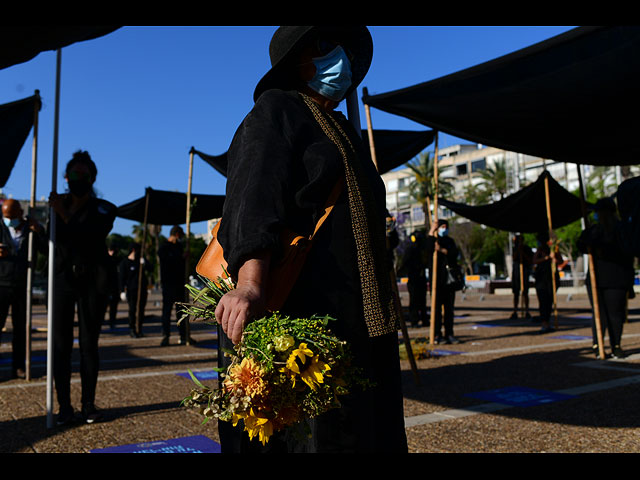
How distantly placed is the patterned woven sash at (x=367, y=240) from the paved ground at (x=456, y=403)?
2.07m

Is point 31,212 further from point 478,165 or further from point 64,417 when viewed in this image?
point 478,165

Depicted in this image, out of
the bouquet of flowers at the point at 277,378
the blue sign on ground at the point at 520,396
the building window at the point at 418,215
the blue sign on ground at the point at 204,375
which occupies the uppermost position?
the building window at the point at 418,215

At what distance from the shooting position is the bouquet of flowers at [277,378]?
1363 mm

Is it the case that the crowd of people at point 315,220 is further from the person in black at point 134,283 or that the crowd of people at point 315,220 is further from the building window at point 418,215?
the building window at point 418,215

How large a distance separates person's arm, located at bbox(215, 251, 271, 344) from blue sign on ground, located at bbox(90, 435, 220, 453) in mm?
2382

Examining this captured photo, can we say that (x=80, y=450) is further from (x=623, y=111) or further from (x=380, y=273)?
(x=623, y=111)

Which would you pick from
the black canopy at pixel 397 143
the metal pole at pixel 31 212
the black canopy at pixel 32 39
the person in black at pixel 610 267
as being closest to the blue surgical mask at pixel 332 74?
the black canopy at pixel 32 39

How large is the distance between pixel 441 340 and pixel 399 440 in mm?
8181

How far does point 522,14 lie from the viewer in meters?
1.92

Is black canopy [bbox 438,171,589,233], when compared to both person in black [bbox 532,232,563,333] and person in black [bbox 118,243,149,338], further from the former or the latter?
person in black [bbox 118,243,149,338]

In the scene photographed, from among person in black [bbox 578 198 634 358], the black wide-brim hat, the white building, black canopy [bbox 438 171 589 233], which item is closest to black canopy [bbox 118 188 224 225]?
black canopy [bbox 438 171 589 233]

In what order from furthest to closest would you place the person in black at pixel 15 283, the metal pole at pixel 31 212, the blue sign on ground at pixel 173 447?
the person in black at pixel 15 283 → the metal pole at pixel 31 212 → the blue sign on ground at pixel 173 447

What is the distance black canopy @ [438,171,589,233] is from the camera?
1191 cm

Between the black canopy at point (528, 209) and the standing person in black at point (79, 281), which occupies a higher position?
the black canopy at point (528, 209)
